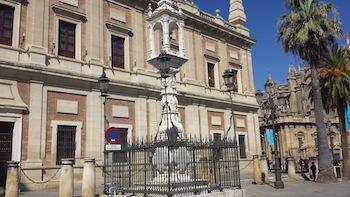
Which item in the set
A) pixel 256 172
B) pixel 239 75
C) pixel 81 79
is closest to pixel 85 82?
pixel 81 79

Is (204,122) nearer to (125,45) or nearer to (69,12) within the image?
(125,45)

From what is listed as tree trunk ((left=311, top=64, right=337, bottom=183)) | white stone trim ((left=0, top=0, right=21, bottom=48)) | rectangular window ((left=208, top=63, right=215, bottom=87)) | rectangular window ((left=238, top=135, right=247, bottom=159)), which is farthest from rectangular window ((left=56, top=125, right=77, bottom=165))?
rectangular window ((left=238, top=135, right=247, bottom=159))

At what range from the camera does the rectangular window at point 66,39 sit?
19.7m

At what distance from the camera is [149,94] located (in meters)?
22.8

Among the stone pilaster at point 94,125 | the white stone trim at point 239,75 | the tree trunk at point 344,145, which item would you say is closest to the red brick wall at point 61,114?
the stone pilaster at point 94,125

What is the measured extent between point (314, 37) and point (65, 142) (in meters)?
14.7

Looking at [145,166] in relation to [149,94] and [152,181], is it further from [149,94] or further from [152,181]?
[149,94]

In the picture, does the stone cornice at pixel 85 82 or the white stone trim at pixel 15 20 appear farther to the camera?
the white stone trim at pixel 15 20

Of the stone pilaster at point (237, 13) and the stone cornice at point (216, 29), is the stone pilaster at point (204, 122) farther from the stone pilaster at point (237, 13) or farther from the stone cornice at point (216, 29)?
the stone pilaster at point (237, 13)

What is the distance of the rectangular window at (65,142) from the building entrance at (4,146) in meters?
2.28

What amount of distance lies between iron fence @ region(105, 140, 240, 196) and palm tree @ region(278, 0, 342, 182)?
9571mm

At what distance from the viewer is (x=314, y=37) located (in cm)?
2122

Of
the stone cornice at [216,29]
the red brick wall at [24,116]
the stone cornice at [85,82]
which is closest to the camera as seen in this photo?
the red brick wall at [24,116]

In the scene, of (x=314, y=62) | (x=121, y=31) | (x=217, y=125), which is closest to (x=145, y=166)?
(x=121, y=31)
